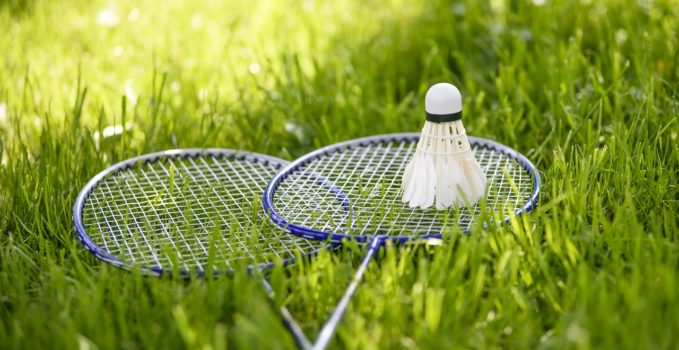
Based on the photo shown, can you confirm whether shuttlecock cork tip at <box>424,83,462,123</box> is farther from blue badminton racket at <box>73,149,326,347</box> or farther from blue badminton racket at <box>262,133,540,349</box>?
blue badminton racket at <box>73,149,326,347</box>

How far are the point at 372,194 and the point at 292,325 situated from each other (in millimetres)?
642

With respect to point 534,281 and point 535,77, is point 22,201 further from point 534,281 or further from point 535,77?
point 535,77

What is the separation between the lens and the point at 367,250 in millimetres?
2062

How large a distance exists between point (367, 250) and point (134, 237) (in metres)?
0.63

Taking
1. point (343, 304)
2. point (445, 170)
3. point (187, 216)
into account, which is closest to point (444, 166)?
point (445, 170)

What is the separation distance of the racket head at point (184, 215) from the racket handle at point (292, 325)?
0.08 meters

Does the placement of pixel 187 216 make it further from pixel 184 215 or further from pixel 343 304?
pixel 343 304

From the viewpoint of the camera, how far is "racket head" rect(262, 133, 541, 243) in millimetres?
2125

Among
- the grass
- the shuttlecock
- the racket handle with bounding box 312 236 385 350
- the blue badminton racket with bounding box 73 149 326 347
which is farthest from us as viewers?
the shuttlecock

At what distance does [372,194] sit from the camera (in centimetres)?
236

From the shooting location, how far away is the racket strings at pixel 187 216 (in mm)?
2131

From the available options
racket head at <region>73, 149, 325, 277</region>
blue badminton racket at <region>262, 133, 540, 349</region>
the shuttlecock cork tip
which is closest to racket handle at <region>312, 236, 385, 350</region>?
blue badminton racket at <region>262, 133, 540, 349</region>

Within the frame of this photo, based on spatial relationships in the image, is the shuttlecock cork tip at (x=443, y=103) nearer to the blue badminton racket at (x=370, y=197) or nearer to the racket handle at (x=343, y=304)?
the blue badminton racket at (x=370, y=197)

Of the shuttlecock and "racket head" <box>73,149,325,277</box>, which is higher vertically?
the shuttlecock
